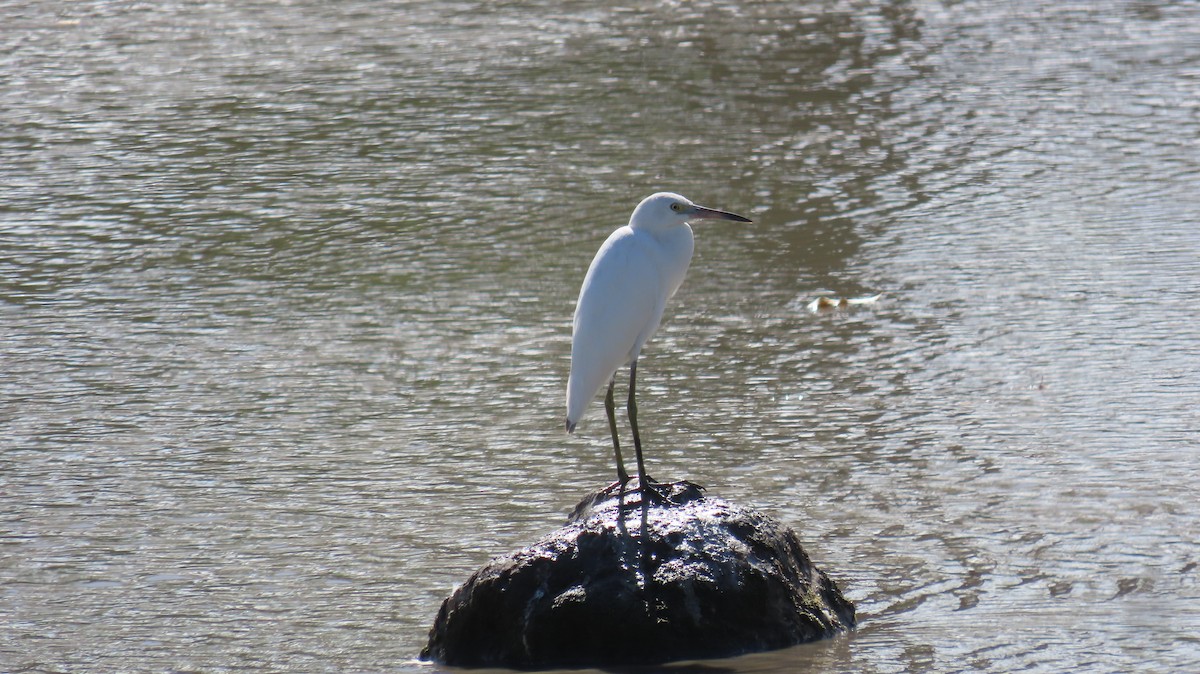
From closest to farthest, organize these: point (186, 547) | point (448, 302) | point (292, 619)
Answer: point (292, 619) < point (186, 547) < point (448, 302)

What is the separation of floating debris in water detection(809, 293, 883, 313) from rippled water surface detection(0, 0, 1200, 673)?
0.08 meters

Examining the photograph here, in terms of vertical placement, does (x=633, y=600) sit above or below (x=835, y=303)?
above

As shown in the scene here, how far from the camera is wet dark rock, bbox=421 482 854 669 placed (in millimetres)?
4660

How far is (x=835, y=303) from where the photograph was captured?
835cm

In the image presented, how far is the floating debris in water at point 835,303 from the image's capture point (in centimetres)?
833

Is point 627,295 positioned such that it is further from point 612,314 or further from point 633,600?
point 633,600

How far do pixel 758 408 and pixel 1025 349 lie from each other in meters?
1.51

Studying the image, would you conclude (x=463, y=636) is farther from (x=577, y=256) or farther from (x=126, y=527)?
(x=577, y=256)

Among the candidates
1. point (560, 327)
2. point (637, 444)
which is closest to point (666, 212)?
point (637, 444)

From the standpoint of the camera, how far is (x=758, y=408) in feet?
23.1

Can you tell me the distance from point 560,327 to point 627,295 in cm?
283

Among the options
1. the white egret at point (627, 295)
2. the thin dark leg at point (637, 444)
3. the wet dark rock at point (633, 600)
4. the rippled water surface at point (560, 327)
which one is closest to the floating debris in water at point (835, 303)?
the rippled water surface at point (560, 327)

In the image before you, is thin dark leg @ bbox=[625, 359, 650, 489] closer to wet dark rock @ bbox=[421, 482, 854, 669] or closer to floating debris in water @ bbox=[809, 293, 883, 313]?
wet dark rock @ bbox=[421, 482, 854, 669]

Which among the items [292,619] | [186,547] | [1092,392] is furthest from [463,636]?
[1092,392]
